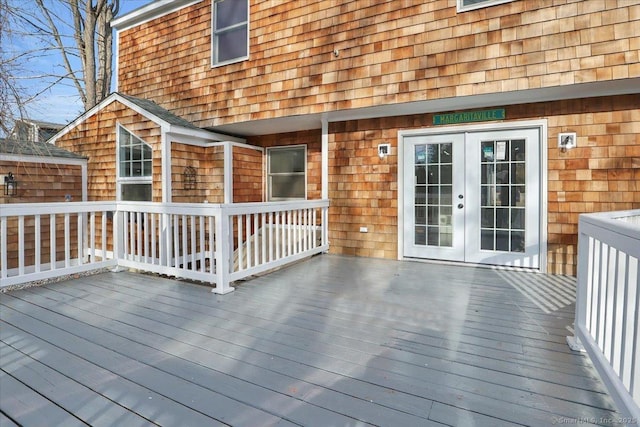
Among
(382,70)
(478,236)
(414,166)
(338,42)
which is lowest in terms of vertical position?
(478,236)

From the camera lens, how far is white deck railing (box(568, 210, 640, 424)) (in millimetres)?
1536

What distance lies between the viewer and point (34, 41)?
7113 mm

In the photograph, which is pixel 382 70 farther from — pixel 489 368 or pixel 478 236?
pixel 489 368

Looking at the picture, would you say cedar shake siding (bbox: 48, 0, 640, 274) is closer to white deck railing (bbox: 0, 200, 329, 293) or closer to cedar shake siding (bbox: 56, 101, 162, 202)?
cedar shake siding (bbox: 56, 101, 162, 202)

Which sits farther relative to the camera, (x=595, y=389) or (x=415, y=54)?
(x=415, y=54)

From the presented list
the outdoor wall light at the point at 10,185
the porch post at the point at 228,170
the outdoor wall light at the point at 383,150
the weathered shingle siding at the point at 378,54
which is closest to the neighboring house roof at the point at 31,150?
the outdoor wall light at the point at 10,185

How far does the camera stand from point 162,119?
5.71 m

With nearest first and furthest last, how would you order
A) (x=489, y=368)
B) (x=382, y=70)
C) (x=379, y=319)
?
1. (x=489, y=368)
2. (x=379, y=319)
3. (x=382, y=70)

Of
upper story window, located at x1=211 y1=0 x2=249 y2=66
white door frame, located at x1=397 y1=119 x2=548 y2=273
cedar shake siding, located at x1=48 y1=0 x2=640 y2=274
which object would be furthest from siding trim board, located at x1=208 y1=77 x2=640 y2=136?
upper story window, located at x1=211 y1=0 x2=249 y2=66

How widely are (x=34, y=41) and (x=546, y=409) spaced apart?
9.76 metres

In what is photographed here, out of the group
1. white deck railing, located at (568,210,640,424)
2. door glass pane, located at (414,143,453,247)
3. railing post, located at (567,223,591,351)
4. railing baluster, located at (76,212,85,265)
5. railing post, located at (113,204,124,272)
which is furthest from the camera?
door glass pane, located at (414,143,453,247)

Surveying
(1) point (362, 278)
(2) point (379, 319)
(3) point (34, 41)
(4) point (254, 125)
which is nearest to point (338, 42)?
(4) point (254, 125)
